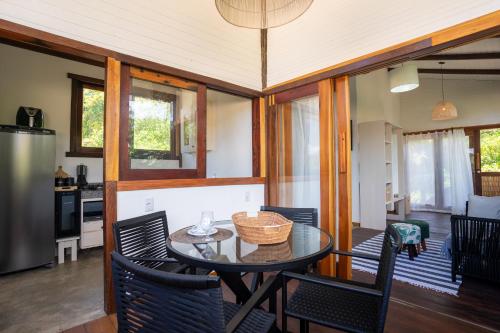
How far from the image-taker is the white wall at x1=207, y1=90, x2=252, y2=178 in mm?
3713

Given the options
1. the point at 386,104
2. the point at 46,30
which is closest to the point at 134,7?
the point at 46,30

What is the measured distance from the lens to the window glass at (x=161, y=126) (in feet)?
8.10

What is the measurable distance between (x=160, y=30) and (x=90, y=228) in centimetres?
296

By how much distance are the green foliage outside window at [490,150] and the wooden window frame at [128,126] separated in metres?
7.80

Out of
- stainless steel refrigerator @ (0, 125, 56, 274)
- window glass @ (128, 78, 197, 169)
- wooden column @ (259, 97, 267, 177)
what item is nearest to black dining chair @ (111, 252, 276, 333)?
window glass @ (128, 78, 197, 169)

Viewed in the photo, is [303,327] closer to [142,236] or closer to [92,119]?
[142,236]

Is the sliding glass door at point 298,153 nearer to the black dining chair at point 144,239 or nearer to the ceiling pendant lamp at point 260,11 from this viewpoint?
the ceiling pendant lamp at point 260,11

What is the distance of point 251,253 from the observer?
140cm

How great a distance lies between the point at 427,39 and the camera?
2.09m

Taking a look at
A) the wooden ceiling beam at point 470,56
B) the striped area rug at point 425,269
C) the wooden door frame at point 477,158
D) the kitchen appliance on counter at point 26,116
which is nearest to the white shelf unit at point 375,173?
the striped area rug at point 425,269

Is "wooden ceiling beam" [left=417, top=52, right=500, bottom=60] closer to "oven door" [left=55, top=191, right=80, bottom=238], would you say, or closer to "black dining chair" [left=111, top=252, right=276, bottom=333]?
"black dining chair" [left=111, top=252, right=276, bottom=333]

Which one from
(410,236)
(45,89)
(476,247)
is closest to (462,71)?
(410,236)

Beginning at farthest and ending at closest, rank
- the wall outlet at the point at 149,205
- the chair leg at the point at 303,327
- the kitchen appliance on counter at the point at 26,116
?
1. the kitchen appliance on counter at the point at 26,116
2. the wall outlet at the point at 149,205
3. the chair leg at the point at 303,327

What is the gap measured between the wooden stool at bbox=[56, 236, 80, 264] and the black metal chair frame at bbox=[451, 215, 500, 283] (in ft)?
15.5
